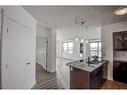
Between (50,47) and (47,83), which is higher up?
(50,47)

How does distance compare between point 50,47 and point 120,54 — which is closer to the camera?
point 120,54

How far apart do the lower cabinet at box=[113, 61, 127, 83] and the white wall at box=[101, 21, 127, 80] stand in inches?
8.5

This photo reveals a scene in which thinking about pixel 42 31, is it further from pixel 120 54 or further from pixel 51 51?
pixel 120 54

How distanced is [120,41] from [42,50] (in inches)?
143

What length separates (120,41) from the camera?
12.1 feet

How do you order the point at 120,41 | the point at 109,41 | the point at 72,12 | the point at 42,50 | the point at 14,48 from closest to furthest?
the point at 14,48 → the point at 72,12 → the point at 120,41 → the point at 109,41 → the point at 42,50

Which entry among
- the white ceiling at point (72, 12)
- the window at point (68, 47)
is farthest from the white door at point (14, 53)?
the window at point (68, 47)

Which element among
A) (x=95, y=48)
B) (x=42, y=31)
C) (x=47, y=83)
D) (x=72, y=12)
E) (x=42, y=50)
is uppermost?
(x=72, y=12)

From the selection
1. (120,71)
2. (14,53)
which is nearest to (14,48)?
(14,53)

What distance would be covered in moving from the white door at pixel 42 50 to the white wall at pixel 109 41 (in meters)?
2.76

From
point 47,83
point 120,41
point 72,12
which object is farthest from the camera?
point 120,41

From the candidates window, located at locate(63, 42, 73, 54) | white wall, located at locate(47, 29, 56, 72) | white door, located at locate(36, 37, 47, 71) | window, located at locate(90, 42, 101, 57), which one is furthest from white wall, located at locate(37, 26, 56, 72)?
window, located at locate(63, 42, 73, 54)

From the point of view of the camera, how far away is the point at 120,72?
357cm
